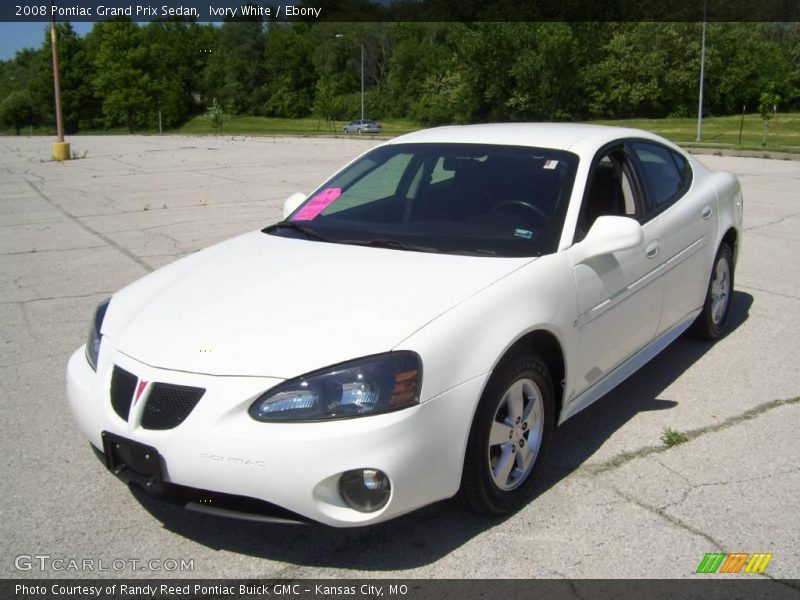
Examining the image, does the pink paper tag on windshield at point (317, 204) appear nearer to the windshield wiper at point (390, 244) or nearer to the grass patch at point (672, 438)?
the windshield wiper at point (390, 244)

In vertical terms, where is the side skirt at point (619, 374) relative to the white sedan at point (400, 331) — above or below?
below

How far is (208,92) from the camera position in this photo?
10112 cm

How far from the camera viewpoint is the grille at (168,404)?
2844mm

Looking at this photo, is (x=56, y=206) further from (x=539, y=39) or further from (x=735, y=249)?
(x=539, y=39)

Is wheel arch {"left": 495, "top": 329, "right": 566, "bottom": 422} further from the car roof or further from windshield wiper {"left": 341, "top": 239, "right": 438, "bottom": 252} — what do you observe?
the car roof

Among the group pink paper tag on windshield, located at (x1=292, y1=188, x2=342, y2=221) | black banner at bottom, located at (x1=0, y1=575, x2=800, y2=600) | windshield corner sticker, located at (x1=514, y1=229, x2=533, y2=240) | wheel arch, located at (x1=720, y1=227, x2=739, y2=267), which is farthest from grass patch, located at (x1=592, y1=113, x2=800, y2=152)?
black banner at bottom, located at (x1=0, y1=575, x2=800, y2=600)

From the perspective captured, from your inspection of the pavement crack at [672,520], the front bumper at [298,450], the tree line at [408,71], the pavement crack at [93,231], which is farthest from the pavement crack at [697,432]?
the tree line at [408,71]

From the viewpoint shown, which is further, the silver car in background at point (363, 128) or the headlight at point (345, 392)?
the silver car in background at point (363, 128)

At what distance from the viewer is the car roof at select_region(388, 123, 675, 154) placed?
14.1 ft

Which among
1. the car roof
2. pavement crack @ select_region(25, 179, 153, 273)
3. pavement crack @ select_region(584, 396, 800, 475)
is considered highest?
the car roof

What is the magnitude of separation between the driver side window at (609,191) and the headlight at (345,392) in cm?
154

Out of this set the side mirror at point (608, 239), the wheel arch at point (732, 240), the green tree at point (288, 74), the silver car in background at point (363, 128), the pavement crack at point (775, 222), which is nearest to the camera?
the side mirror at point (608, 239)

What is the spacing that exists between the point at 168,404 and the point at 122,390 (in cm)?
29

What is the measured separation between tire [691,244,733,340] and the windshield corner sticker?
2058 millimetres
